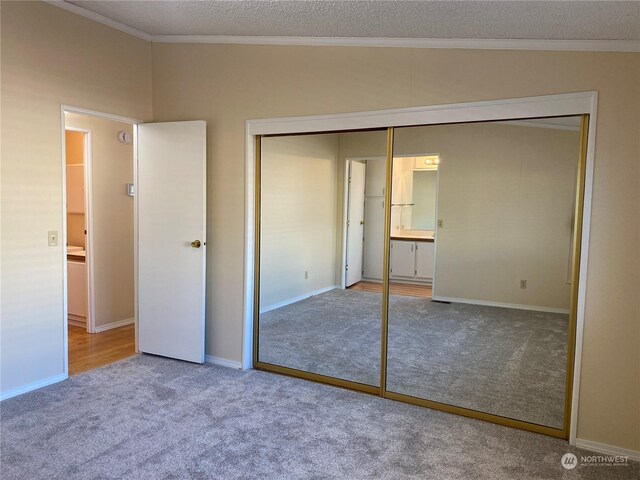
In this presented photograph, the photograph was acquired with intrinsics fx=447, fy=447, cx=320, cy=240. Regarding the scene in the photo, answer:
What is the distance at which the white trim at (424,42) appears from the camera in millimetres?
2414

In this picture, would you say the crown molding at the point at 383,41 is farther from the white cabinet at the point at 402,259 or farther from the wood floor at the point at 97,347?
the wood floor at the point at 97,347

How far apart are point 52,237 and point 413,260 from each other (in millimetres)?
2719

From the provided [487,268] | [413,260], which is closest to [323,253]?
[413,260]

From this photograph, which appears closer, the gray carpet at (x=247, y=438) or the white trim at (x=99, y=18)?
the gray carpet at (x=247, y=438)

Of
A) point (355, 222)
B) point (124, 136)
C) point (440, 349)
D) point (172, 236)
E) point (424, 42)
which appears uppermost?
point (424, 42)

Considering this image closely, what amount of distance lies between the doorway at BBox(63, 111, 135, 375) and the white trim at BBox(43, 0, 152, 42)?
3.08 feet

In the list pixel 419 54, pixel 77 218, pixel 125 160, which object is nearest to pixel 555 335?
pixel 419 54

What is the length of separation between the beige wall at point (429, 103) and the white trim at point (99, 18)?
0.53 ft

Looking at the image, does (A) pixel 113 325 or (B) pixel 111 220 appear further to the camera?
(A) pixel 113 325

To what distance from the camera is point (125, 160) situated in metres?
4.69

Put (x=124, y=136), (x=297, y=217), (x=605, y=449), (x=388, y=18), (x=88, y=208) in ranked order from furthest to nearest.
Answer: (x=124, y=136) → (x=88, y=208) → (x=297, y=217) → (x=388, y=18) → (x=605, y=449)

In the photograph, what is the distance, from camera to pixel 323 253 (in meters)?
4.42

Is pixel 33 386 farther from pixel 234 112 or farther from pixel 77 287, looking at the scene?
pixel 234 112

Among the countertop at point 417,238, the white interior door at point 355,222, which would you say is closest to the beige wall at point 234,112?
the white interior door at point 355,222
